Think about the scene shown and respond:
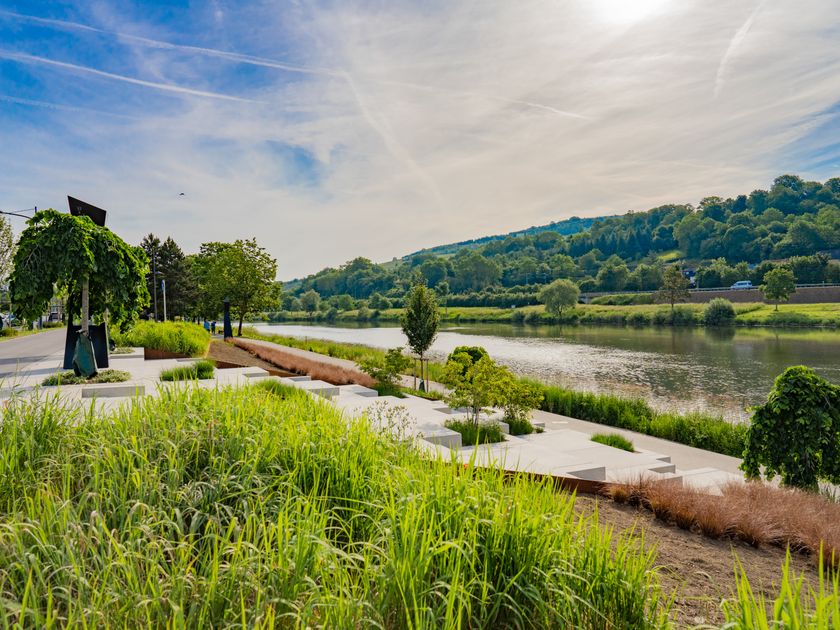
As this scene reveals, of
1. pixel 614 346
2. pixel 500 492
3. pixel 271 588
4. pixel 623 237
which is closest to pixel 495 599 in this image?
pixel 500 492

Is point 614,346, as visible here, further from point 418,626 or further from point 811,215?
point 811,215

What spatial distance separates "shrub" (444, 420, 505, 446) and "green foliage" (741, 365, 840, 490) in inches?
141

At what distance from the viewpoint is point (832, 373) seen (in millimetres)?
23031

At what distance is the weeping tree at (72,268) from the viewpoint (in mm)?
10008

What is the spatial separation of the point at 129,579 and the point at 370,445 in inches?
72.4

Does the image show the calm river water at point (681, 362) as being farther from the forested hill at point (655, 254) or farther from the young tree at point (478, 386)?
the forested hill at point (655, 254)

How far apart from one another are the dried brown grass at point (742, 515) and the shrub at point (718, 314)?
195ft

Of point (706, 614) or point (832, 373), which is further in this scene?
point (832, 373)

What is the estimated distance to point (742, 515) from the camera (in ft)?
13.7

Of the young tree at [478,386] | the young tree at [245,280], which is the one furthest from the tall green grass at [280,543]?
the young tree at [245,280]

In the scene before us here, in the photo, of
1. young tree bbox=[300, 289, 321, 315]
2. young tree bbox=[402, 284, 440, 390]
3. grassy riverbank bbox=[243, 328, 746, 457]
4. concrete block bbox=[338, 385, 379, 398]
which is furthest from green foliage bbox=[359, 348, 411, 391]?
young tree bbox=[300, 289, 321, 315]

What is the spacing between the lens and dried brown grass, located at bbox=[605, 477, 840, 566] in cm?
405

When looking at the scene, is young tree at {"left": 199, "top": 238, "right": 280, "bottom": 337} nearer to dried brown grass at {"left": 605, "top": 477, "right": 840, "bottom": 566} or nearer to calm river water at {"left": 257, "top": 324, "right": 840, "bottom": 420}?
calm river water at {"left": 257, "top": 324, "right": 840, "bottom": 420}

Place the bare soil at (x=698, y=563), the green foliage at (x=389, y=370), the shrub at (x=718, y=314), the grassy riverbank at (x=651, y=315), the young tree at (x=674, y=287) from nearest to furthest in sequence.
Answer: the bare soil at (x=698, y=563), the green foliage at (x=389, y=370), the grassy riverbank at (x=651, y=315), the shrub at (x=718, y=314), the young tree at (x=674, y=287)
